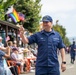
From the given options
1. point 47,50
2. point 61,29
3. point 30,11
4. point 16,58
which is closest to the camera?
point 47,50

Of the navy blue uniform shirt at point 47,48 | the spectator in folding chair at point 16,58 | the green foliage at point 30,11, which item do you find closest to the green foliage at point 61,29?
the green foliage at point 30,11

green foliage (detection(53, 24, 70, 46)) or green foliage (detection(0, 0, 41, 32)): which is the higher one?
green foliage (detection(0, 0, 41, 32))

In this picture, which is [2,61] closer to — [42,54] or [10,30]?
[42,54]

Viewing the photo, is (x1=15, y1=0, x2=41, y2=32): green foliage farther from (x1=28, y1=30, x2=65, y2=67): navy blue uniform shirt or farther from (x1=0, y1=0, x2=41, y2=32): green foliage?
(x1=28, y1=30, x2=65, y2=67): navy blue uniform shirt

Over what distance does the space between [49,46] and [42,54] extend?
0.22m

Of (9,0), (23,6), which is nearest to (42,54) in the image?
(9,0)

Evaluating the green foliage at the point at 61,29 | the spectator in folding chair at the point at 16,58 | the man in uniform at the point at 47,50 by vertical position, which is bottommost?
the green foliage at the point at 61,29

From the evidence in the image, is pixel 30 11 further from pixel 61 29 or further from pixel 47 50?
pixel 61 29

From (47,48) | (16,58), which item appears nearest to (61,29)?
(16,58)

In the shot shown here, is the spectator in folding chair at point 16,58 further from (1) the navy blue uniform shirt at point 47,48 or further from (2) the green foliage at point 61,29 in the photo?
(2) the green foliage at point 61,29

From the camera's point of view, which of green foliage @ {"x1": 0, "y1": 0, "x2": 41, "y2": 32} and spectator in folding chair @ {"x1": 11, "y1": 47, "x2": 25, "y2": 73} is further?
green foliage @ {"x1": 0, "y1": 0, "x2": 41, "y2": 32}

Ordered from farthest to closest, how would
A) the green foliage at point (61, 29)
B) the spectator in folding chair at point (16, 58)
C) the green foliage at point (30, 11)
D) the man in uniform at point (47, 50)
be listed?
the green foliage at point (61, 29) < the green foliage at point (30, 11) < the spectator in folding chair at point (16, 58) < the man in uniform at point (47, 50)

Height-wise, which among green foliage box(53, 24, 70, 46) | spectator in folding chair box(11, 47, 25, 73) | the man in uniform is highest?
the man in uniform

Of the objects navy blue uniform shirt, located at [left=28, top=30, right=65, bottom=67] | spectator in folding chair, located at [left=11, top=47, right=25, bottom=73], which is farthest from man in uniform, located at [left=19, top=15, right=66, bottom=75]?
spectator in folding chair, located at [left=11, top=47, right=25, bottom=73]
